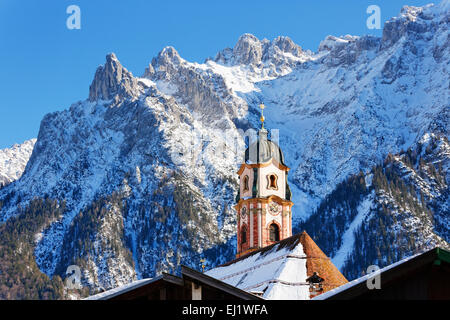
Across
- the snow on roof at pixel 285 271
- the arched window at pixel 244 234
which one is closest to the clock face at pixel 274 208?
the arched window at pixel 244 234

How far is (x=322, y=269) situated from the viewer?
2443 inches

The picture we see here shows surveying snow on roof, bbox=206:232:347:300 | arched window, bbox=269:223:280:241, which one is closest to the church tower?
arched window, bbox=269:223:280:241

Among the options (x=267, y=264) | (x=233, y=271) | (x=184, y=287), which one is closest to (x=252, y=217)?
(x=233, y=271)

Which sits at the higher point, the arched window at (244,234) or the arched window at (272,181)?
the arched window at (272,181)

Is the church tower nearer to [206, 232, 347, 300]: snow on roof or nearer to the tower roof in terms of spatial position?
the tower roof

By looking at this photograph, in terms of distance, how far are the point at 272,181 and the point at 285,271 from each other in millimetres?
38713

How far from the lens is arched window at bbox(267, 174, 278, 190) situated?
320 feet

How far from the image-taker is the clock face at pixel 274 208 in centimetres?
9525

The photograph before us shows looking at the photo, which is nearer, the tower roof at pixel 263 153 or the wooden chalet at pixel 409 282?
the wooden chalet at pixel 409 282
